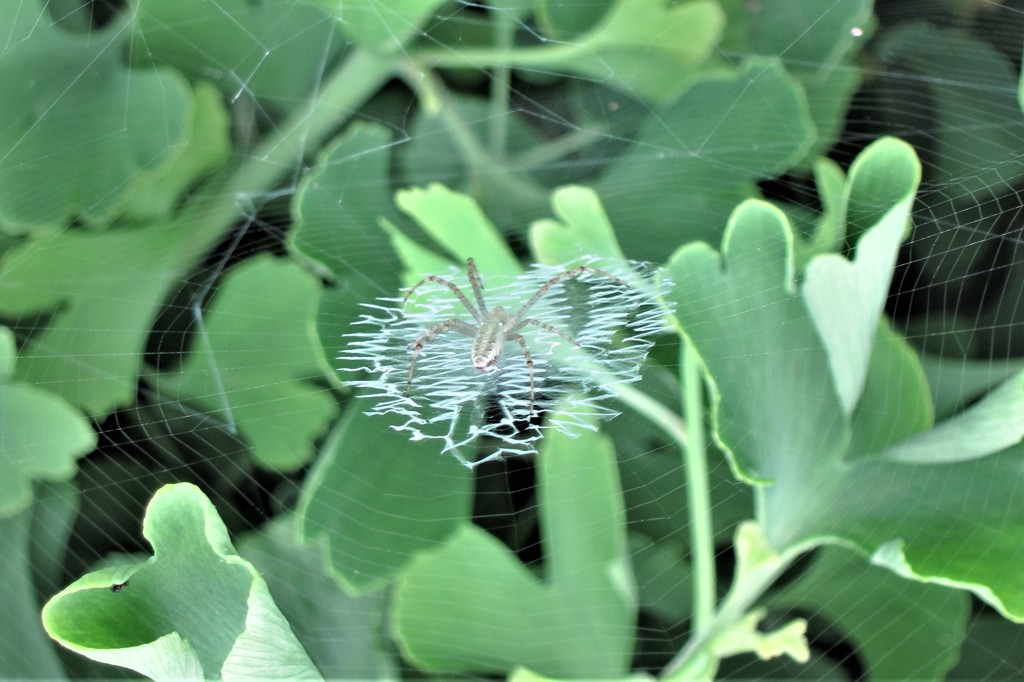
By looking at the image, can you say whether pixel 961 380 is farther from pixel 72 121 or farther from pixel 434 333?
pixel 72 121

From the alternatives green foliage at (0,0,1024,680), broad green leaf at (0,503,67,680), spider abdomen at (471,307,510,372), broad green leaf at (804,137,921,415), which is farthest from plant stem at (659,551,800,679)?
broad green leaf at (0,503,67,680)

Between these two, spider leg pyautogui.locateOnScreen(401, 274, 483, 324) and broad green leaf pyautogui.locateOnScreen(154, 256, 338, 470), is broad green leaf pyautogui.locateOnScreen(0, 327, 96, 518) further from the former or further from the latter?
spider leg pyautogui.locateOnScreen(401, 274, 483, 324)

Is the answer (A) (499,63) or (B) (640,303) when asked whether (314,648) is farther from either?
(A) (499,63)

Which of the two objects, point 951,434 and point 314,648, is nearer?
point 951,434

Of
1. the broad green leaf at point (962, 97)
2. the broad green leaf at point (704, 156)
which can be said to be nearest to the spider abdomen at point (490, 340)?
the broad green leaf at point (704, 156)

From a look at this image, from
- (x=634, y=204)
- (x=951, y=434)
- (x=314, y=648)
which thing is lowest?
(x=314, y=648)

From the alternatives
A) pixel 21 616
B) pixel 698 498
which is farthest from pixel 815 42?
pixel 21 616

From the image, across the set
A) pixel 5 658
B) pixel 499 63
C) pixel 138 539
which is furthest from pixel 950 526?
pixel 5 658
